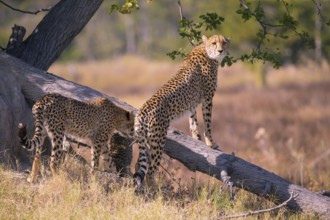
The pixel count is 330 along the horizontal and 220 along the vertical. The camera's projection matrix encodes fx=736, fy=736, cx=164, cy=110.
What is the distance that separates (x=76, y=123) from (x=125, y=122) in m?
0.64

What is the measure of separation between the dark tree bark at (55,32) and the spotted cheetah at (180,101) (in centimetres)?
124

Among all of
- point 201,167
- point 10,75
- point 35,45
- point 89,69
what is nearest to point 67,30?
point 35,45

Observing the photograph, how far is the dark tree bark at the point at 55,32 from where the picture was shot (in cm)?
817

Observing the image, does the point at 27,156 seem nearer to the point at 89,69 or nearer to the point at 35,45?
the point at 35,45

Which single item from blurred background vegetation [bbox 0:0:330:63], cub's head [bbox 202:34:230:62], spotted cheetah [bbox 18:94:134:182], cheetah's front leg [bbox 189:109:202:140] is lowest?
spotted cheetah [bbox 18:94:134:182]

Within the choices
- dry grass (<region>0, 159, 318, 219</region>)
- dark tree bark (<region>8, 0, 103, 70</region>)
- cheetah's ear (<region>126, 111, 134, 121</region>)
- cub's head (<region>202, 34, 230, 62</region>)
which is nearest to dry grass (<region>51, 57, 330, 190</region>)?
cheetah's ear (<region>126, 111, 134, 121</region>)

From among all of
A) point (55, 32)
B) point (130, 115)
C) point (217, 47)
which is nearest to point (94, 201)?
point (130, 115)

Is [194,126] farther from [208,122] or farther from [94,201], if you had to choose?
[94,201]

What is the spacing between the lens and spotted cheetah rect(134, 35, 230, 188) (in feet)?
23.6

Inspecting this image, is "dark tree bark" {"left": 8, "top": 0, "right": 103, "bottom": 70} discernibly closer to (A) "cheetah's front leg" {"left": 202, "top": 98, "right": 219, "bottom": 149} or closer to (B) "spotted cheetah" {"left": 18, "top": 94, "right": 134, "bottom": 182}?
(B) "spotted cheetah" {"left": 18, "top": 94, "right": 134, "bottom": 182}

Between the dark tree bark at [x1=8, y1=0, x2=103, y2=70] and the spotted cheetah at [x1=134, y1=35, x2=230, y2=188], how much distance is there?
1.24 metres

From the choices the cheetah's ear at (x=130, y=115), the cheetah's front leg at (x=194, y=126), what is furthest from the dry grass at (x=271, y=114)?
the cheetah's ear at (x=130, y=115)

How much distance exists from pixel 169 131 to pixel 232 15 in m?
24.1

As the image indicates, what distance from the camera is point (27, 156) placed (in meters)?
7.67
